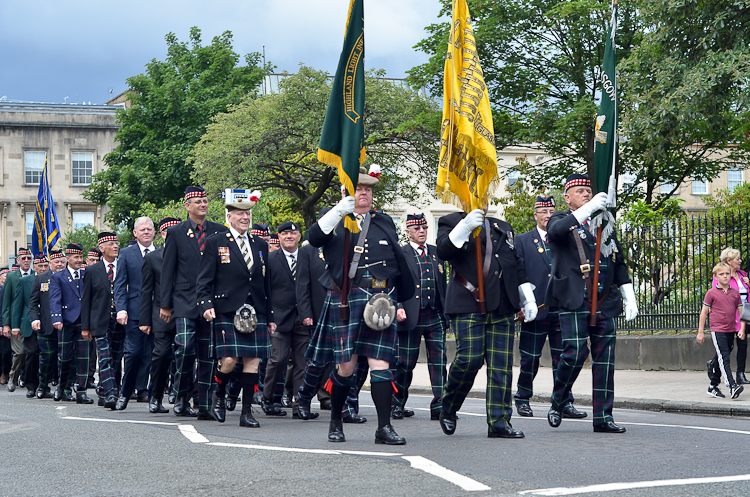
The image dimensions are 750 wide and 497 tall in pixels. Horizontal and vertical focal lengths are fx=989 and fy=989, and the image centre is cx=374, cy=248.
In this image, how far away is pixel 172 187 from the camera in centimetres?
4434

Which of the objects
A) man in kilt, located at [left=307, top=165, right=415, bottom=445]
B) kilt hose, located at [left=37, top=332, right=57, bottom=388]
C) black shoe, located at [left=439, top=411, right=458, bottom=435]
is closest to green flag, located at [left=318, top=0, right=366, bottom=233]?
man in kilt, located at [left=307, top=165, right=415, bottom=445]

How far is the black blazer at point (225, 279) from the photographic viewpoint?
9.02 metres

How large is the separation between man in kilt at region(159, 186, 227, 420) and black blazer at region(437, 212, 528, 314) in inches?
107

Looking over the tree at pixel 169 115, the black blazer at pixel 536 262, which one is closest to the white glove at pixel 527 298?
the black blazer at pixel 536 262

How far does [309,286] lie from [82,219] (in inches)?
1952

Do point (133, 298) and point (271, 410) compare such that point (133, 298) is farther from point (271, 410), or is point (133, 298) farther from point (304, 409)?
point (304, 409)

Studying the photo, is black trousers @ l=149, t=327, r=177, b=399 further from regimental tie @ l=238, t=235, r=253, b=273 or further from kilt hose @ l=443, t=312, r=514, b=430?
kilt hose @ l=443, t=312, r=514, b=430

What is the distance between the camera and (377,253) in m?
7.32

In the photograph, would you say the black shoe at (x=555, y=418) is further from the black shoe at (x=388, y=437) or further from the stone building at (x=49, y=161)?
the stone building at (x=49, y=161)

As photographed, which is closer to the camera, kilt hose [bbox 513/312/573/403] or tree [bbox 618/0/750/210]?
kilt hose [bbox 513/312/573/403]

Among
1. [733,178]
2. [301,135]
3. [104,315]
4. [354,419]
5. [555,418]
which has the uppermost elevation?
[733,178]

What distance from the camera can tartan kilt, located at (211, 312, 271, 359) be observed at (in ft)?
29.7

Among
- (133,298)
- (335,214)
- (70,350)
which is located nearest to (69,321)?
(70,350)

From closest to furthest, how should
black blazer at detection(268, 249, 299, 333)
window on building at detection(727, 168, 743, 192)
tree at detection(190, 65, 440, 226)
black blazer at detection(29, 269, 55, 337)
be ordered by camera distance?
black blazer at detection(268, 249, 299, 333), black blazer at detection(29, 269, 55, 337), tree at detection(190, 65, 440, 226), window on building at detection(727, 168, 743, 192)
